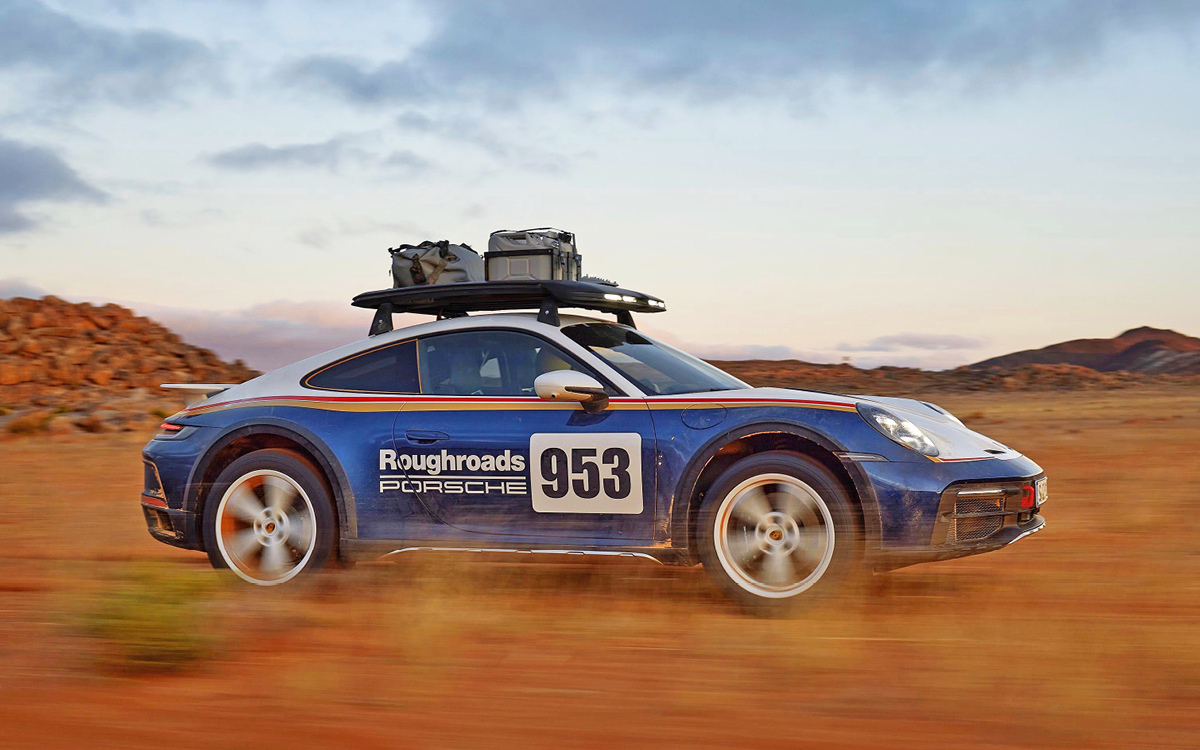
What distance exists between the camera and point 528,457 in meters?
5.59

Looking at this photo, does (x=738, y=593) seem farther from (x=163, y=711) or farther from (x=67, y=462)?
(x=67, y=462)

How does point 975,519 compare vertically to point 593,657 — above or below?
above

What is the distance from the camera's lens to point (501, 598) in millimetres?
5797

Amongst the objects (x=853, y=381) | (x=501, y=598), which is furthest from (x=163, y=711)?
(x=853, y=381)

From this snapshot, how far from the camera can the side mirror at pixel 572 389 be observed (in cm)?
545

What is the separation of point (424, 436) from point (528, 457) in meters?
0.59

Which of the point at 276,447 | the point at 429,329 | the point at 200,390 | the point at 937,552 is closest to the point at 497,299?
the point at 429,329

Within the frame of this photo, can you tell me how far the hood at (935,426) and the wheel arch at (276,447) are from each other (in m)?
2.09

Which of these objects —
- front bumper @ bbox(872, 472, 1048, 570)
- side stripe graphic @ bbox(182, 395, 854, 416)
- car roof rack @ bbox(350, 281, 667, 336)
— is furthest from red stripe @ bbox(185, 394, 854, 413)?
front bumper @ bbox(872, 472, 1048, 570)

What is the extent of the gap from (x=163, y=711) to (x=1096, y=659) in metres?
3.50

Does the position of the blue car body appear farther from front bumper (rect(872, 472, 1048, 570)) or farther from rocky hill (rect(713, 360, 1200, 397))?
rocky hill (rect(713, 360, 1200, 397))

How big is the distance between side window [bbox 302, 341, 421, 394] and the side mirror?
0.90 metres

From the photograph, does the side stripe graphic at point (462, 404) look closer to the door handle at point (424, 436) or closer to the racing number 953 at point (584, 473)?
the door handle at point (424, 436)

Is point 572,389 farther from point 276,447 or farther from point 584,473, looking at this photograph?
point 276,447
